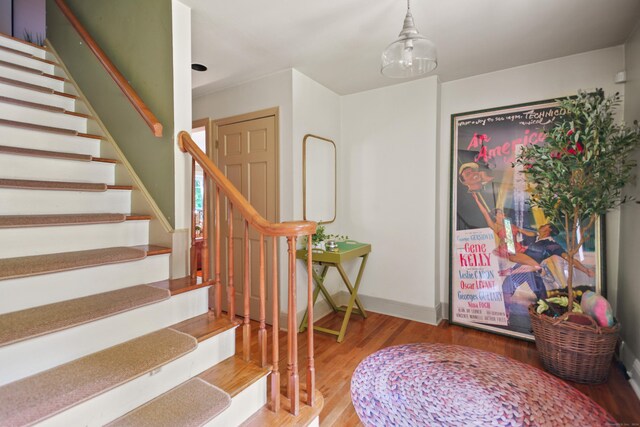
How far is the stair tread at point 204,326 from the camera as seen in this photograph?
1572 mm

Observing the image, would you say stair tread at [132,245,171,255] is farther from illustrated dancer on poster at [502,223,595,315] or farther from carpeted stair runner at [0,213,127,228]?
illustrated dancer on poster at [502,223,595,315]

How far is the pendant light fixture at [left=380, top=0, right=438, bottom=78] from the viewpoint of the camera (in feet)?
5.68

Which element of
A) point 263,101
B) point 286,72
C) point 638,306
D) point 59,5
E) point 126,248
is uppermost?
point 59,5

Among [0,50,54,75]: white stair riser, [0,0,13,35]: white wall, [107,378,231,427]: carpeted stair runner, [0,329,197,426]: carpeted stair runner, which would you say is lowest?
[107,378,231,427]: carpeted stair runner

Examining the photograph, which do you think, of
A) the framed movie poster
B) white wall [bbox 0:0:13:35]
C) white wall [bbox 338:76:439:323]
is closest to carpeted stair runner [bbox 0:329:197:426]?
white wall [bbox 338:76:439:323]

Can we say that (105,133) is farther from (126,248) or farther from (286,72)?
(286,72)

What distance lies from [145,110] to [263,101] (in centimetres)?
137

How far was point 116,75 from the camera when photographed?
6.81 ft

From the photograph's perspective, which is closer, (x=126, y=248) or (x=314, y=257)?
(x=126, y=248)

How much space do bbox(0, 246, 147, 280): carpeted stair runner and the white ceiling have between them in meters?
1.65

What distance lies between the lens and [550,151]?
2.27 meters

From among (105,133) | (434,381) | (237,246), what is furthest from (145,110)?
(434,381)

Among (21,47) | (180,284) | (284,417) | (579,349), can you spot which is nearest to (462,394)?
(579,349)

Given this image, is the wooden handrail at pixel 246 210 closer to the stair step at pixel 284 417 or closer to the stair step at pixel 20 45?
the stair step at pixel 284 417
